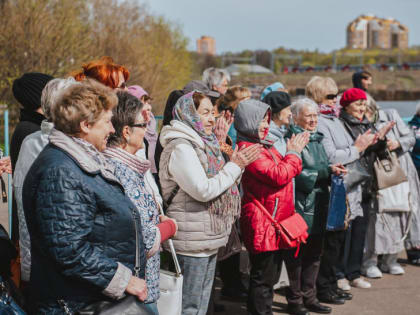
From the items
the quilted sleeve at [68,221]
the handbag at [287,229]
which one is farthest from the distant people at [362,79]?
the quilted sleeve at [68,221]

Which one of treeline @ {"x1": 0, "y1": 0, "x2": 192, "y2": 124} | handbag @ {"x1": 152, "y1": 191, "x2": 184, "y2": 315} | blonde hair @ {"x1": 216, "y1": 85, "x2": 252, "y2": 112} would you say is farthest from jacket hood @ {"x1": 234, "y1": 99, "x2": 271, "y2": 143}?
treeline @ {"x1": 0, "y1": 0, "x2": 192, "y2": 124}

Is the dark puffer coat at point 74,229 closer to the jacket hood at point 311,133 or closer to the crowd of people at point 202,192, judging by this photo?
the crowd of people at point 202,192

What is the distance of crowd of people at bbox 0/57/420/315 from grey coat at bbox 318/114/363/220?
1cm

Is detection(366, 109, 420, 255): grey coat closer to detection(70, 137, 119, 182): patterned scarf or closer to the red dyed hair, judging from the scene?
the red dyed hair

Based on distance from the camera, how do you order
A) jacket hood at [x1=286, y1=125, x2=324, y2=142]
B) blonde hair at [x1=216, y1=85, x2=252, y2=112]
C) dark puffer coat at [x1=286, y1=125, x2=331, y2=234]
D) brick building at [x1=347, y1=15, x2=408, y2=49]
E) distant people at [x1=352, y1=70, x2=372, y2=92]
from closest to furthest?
1. dark puffer coat at [x1=286, y1=125, x2=331, y2=234]
2. jacket hood at [x1=286, y1=125, x2=324, y2=142]
3. blonde hair at [x1=216, y1=85, x2=252, y2=112]
4. distant people at [x1=352, y1=70, x2=372, y2=92]
5. brick building at [x1=347, y1=15, x2=408, y2=49]

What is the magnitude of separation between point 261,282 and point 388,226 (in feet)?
7.69

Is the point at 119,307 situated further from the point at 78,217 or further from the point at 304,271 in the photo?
the point at 304,271

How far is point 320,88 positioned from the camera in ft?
18.0

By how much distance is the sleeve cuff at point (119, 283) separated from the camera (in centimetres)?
243

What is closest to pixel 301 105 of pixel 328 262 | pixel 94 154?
pixel 328 262

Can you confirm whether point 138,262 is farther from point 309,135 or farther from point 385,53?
point 385,53

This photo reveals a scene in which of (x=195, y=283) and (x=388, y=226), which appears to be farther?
A: (x=388, y=226)

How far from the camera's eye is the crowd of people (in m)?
2.40

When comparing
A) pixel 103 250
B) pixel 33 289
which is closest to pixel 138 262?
pixel 103 250
